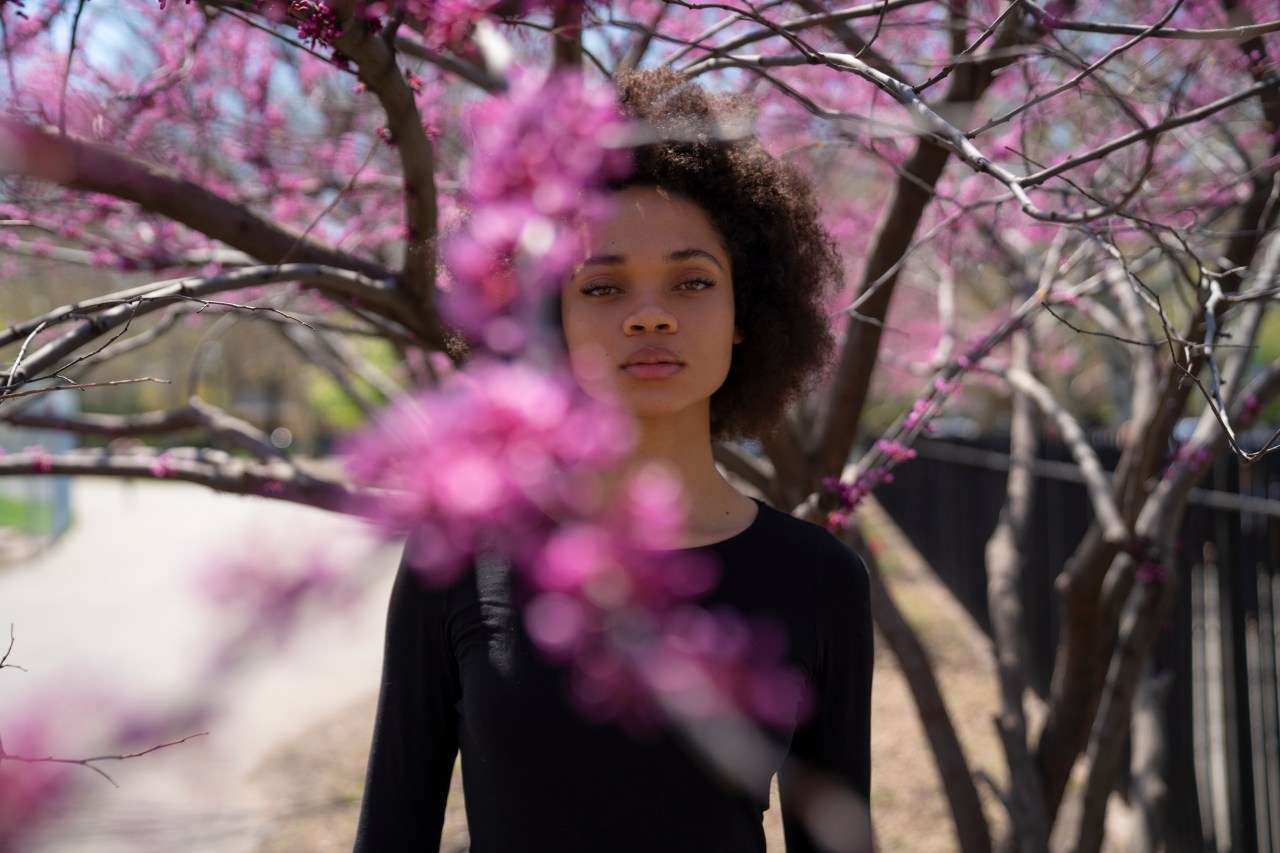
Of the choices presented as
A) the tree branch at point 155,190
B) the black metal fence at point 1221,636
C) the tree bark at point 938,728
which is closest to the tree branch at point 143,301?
the tree branch at point 155,190

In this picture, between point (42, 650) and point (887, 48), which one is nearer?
point (887, 48)

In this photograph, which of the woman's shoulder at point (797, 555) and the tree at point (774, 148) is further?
the woman's shoulder at point (797, 555)

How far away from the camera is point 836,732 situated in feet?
5.32

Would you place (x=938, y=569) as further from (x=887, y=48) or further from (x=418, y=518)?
(x=418, y=518)

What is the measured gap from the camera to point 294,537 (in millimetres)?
1017

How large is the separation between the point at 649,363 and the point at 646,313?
0.07 metres

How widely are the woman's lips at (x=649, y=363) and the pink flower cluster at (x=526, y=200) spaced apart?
23cm

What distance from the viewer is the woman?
144 centimetres

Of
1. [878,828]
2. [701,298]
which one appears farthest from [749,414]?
Result: [878,828]

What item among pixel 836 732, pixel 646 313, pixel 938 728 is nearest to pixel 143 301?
pixel 646 313

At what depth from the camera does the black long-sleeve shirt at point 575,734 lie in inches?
56.7

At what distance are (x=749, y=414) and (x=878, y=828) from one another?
2900mm

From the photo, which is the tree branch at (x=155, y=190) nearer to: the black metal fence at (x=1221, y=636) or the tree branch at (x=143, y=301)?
the tree branch at (x=143, y=301)

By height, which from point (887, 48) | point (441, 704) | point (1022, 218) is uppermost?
point (887, 48)
